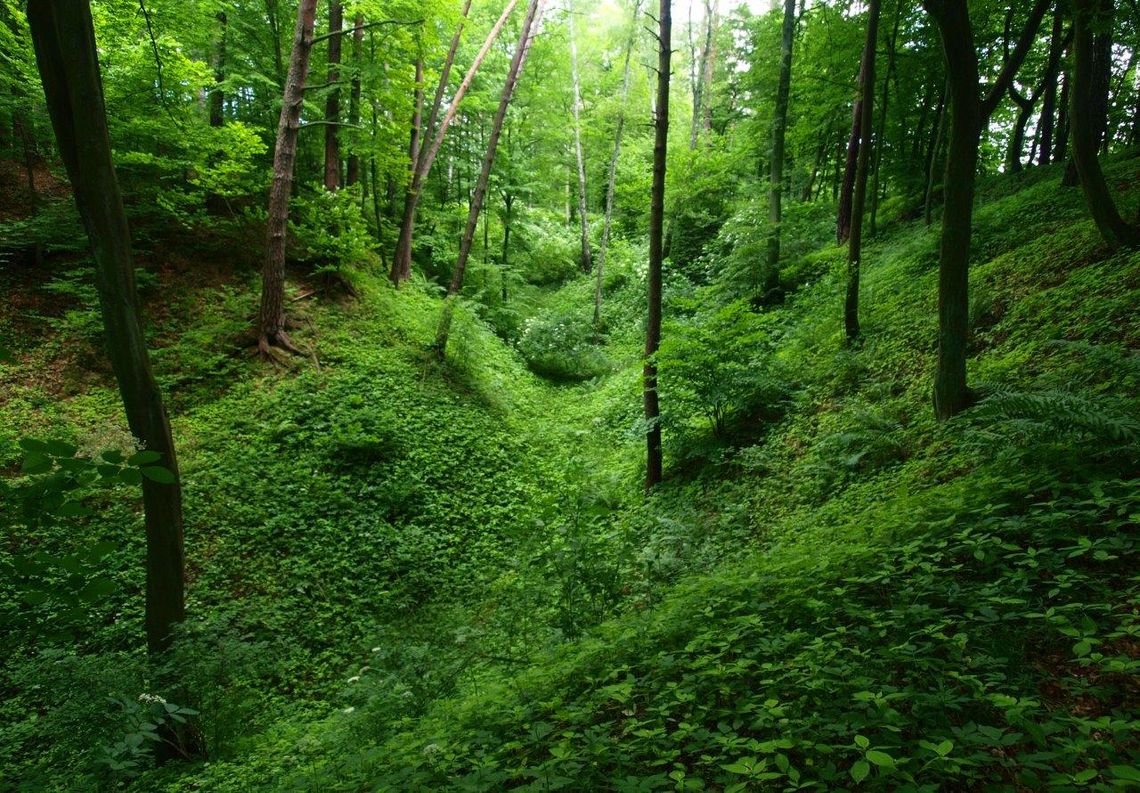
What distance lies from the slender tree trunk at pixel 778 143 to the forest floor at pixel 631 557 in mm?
1139

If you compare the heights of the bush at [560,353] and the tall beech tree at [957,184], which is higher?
the tall beech tree at [957,184]

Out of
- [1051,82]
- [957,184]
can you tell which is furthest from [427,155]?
[1051,82]

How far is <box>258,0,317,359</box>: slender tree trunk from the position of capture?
9.43 meters

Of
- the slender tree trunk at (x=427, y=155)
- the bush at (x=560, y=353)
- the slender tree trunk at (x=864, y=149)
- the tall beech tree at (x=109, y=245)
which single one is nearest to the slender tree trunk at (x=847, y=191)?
the slender tree trunk at (x=864, y=149)

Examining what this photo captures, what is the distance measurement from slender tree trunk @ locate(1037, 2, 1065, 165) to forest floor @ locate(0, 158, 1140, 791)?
2.23 m

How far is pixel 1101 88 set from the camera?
8.93 metres

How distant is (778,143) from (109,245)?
13229 millimetres

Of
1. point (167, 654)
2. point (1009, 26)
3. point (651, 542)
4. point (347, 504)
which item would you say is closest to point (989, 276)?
point (651, 542)

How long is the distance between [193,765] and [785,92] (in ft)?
50.5

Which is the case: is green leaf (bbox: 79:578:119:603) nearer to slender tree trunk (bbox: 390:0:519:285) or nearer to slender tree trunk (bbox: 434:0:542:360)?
slender tree trunk (bbox: 434:0:542:360)

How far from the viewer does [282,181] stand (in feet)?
31.8

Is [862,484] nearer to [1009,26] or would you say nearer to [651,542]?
[651,542]

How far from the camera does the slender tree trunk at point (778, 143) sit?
1252 cm

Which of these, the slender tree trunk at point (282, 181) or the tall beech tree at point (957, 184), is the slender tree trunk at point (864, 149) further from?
the slender tree trunk at point (282, 181)
